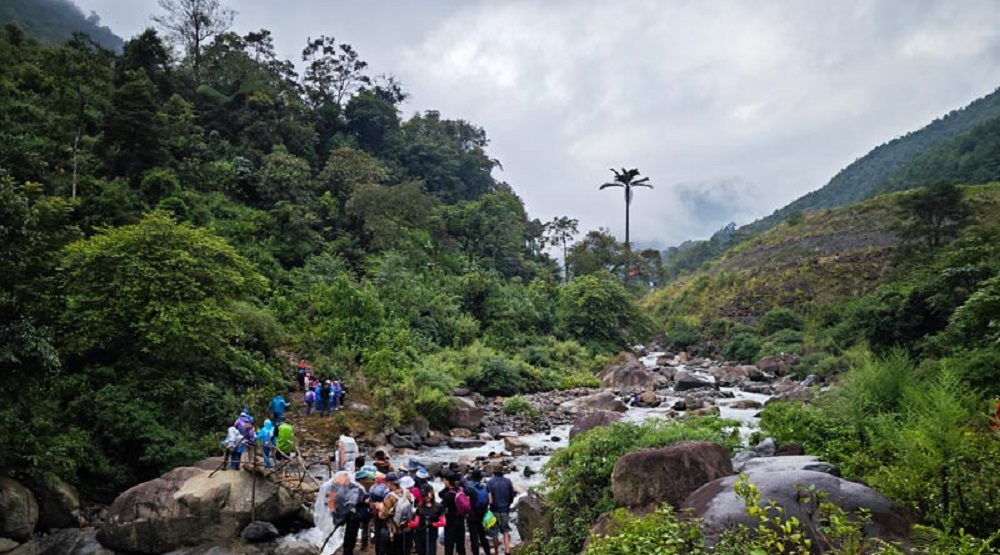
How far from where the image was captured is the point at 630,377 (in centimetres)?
3164

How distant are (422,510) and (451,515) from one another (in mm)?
479

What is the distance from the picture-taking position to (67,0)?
4678 inches

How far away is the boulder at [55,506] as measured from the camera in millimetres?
11492

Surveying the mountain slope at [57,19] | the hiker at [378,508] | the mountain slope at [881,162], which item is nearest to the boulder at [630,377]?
the hiker at [378,508]

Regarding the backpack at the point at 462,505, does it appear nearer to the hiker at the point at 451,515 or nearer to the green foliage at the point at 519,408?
the hiker at the point at 451,515

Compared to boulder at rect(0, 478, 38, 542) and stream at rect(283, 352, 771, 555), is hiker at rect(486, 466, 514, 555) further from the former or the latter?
boulder at rect(0, 478, 38, 542)

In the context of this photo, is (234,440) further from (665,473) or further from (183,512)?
(665,473)

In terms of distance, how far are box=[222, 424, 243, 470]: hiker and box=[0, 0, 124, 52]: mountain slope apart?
73614mm

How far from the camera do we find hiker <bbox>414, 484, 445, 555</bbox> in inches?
338

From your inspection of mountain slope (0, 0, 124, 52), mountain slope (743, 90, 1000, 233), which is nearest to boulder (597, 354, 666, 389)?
mountain slope (0, 0, 124, 52)

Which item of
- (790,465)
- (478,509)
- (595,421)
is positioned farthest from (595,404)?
(478,509)

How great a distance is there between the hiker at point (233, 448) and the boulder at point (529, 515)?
6.59m

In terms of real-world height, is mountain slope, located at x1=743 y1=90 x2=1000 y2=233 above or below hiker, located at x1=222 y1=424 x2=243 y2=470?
above

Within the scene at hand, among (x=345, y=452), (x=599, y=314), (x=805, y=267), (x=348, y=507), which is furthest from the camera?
(x=805, y=267)
